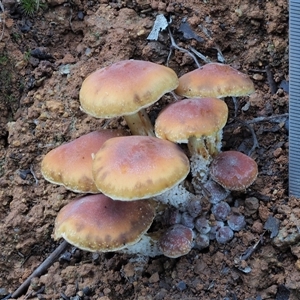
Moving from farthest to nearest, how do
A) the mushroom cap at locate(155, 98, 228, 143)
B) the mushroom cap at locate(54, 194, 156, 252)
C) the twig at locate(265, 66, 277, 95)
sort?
1. the twig at locate(265, 66, 277, 95)
2. the mushroom cap at locate(155, 98, 228, 143)
3. the mushroom cap at locate(54, 194, 156, 252)

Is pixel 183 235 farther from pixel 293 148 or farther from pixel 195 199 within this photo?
pixel 293 148

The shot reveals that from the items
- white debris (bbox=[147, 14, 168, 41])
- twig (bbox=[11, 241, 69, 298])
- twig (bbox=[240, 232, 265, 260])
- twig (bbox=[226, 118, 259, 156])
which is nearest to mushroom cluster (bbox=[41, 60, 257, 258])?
twig (bbox=[240, 232, 265, 260])

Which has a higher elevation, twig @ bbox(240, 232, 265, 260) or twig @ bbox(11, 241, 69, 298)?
twig @ bbox(240, 232, 265, 260)

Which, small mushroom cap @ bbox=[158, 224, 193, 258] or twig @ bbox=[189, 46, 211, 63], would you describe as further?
twig @ bbox=[189, 46, 211, 63]

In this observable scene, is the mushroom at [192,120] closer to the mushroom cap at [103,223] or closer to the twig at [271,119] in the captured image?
the mushroom cap at [103,223]

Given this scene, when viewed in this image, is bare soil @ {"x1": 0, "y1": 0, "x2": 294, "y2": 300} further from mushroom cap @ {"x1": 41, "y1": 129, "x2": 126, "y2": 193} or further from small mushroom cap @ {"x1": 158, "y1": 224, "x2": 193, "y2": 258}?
mushroom cap @ {"x1": 41, "y1": 129, "x2": 126, "y2": 193}

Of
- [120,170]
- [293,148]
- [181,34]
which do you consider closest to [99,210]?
[120,170]

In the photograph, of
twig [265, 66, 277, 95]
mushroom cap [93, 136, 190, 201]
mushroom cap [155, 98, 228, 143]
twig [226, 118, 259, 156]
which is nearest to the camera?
mushroom cap [93, 136, 190, 201]

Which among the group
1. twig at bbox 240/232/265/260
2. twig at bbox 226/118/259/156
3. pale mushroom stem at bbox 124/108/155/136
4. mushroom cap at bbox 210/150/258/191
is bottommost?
twig at bbox 240/232/265/260
